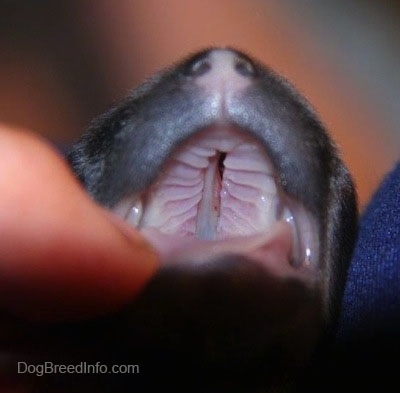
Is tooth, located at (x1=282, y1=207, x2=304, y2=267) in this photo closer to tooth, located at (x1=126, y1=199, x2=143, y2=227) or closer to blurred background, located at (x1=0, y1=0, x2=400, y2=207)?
tooth, located at (x1=126, y1=199, x2=143, y2=227)

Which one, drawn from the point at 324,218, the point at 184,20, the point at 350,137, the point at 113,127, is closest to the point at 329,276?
the point at 324,218

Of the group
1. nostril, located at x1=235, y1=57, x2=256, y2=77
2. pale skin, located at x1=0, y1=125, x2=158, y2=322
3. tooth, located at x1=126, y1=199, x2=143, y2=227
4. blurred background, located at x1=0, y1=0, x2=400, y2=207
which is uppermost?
blurred background, located at x1=0, y1=0, x2=400, y2=207

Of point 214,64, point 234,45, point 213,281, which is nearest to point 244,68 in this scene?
point 214,64

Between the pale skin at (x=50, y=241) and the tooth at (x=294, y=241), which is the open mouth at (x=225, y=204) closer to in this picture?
the tooth at (x=294, y=241)

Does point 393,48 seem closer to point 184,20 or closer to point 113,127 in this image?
point 184,20

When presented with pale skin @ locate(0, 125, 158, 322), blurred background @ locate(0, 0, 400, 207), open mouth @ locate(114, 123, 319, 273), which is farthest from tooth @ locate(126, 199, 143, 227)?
blurred background @ locate(0, 0, 400, 207)

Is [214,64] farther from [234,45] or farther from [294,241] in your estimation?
[234,45]
